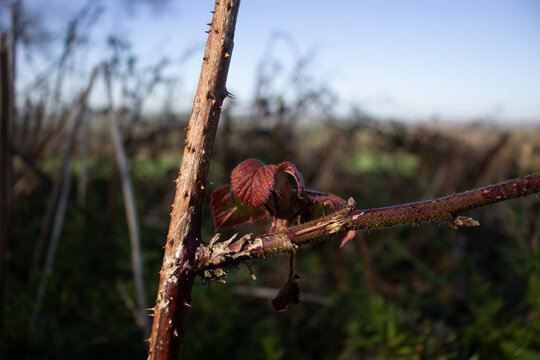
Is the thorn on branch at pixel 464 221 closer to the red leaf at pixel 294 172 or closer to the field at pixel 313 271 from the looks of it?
the field at pixel 313 271

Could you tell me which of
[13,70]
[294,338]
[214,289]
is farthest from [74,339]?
[13,70]

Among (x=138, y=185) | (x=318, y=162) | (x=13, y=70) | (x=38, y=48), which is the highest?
(x=38, y=48)

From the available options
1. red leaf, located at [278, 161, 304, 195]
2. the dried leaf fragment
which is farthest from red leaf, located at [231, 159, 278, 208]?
the dried leaf fragment

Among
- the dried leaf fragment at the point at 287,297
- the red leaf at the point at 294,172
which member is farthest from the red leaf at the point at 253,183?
the dried leaf fragment at the point at 287,297

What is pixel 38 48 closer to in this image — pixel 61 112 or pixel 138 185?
pixel 61 112

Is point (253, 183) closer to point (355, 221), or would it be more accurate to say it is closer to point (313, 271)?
point (355, 221)

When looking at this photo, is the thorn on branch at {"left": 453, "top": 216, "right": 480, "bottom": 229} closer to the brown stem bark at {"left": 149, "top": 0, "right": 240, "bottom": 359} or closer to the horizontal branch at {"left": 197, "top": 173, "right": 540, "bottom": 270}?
the horizontal branch at {"left": 197, "top": 173, "right": 540, "bottom": 270}
